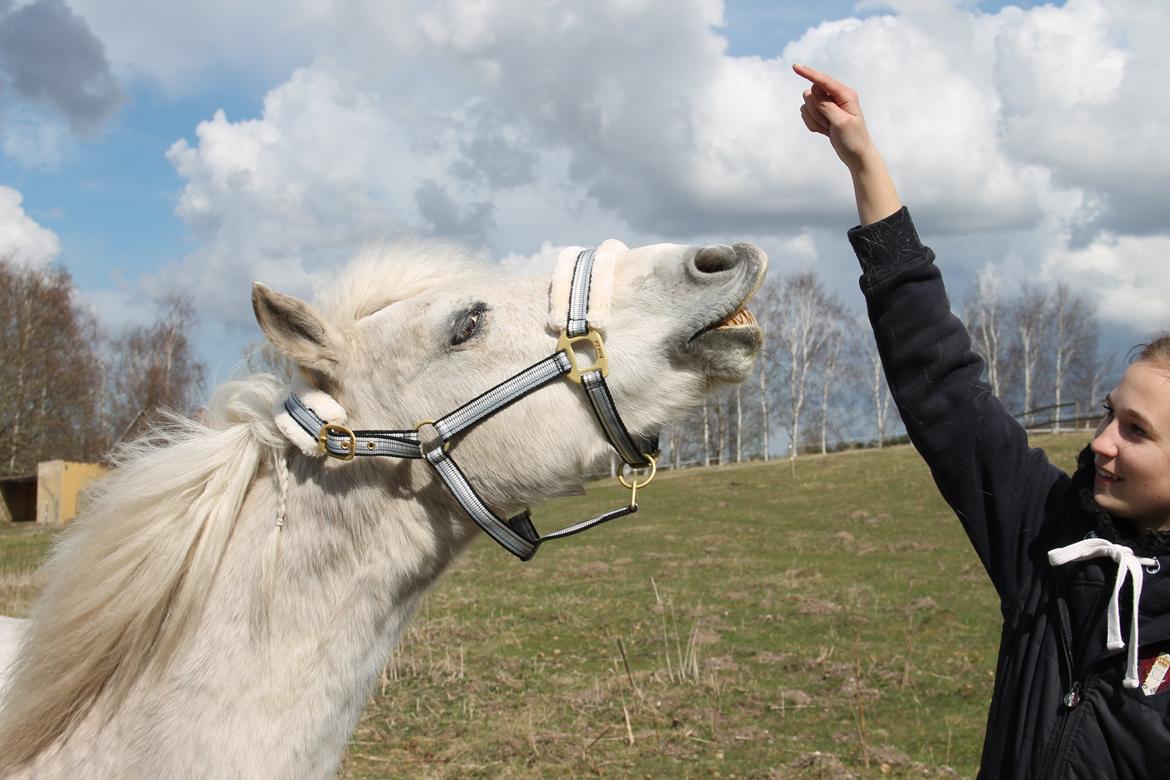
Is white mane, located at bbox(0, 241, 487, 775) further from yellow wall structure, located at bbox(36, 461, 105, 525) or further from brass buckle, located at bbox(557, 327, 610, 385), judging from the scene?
yellow wall structure, located at bbox(36, 461, 105, 525)

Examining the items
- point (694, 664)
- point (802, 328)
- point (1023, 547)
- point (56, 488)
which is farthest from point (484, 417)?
point (802, 328)

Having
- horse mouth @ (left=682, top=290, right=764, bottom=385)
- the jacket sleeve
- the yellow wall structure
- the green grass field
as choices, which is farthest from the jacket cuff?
the yellow wall structure

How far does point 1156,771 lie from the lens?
5.82 feet

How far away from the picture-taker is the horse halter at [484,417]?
2.20 metres

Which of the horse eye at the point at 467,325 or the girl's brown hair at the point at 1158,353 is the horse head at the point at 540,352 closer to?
the horse eye at the point at 467,325

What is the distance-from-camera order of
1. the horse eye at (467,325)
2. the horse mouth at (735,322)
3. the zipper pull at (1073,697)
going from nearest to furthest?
the zipper pull at (1073,697) < the horse mouth at (735,322) < the horse eye at (467,325)

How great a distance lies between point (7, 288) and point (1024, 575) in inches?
1434

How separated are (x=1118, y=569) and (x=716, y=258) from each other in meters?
1.15

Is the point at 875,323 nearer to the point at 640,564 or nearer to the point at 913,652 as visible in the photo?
the point at 913,652

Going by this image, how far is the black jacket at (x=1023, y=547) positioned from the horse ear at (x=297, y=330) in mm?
1411

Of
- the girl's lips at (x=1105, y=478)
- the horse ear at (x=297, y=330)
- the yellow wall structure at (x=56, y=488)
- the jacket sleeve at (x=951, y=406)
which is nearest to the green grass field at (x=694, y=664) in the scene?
the jacket sleeve at (x=951, y=406)

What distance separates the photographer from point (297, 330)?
2.26m

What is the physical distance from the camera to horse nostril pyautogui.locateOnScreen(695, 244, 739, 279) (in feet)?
7.32

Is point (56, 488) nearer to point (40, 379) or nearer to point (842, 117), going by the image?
point (40, 379)
